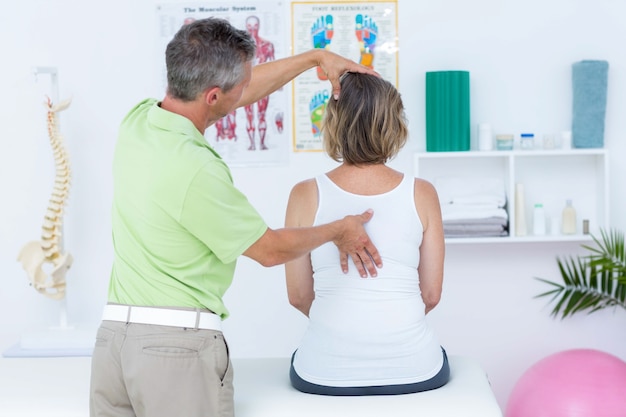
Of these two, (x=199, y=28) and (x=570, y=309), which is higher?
(x=199, y=28)

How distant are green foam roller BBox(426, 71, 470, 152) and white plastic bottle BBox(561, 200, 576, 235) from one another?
0.46 metres

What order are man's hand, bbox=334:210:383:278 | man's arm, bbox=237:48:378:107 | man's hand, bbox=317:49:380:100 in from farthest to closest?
man's arm, bbox=237:48:378:107 < man's hand, bbox=317:49:380:100 < man's hand, bbox=334:210:383:278

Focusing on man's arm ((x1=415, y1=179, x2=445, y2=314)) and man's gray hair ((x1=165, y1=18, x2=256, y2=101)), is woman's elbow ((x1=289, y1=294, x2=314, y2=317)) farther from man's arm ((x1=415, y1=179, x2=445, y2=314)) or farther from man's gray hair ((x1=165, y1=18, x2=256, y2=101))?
man's gray hair ((x1=165, y1=18, x2=256, y2=101))

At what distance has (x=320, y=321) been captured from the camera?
2.29m

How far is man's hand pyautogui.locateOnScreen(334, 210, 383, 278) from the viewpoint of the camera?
2.14m

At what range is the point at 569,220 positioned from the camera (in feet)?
11.5

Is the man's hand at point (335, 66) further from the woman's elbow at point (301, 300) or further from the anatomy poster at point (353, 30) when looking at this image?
the anatomy poster at point (353, 30)

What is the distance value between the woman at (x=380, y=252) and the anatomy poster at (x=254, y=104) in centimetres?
134

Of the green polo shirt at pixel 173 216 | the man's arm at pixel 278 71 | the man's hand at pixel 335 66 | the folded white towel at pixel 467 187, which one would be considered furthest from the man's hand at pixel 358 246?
the folded white towel at pixel 467 187

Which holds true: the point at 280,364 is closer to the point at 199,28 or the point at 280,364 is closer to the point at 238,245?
the point at 238,245

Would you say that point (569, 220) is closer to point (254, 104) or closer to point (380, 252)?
point (254, 104)

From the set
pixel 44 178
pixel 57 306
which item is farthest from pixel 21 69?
pixel 57 306

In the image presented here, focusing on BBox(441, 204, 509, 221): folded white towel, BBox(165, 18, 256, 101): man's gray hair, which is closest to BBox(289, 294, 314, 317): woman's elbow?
BBox(165, 18, 256, 101): man's gray hair

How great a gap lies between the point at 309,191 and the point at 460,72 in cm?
134
